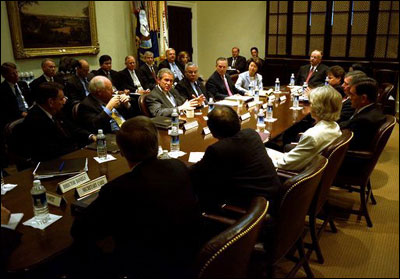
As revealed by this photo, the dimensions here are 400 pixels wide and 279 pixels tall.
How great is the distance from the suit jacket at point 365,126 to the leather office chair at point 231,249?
6.00 ft

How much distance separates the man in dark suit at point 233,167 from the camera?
5.77 ft

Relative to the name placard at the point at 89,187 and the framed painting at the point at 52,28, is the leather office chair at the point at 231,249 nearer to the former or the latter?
the name placard at the point at 89,187

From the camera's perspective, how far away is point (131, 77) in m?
5.99

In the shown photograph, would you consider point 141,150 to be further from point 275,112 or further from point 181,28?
point 181,28

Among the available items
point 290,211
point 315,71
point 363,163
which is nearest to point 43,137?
point 290,211

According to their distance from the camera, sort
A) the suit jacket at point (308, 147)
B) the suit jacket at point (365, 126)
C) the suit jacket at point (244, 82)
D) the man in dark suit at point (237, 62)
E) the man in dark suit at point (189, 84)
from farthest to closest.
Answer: the man in dark suit at point (237, 62), the suit jacket at point (244, 82), the man in dark suit at point (189, 84), the suit jacket at point (365, 126), the suit jacket at point (308, 147)

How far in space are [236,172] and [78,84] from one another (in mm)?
3835

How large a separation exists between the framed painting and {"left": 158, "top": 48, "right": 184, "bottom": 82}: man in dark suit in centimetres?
126

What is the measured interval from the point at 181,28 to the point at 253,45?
1874mm

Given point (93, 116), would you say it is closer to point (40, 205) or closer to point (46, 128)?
point (46, 128)

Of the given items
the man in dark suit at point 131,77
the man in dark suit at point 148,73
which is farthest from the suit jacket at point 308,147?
the man in dark suit at point 148,73

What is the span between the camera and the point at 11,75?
4531mm

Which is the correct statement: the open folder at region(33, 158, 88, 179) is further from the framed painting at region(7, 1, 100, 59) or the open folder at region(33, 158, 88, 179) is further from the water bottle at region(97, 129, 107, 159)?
the framed painting at region(7, 1, 100, 59)

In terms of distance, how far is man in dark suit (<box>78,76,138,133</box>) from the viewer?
2971 millimetres
